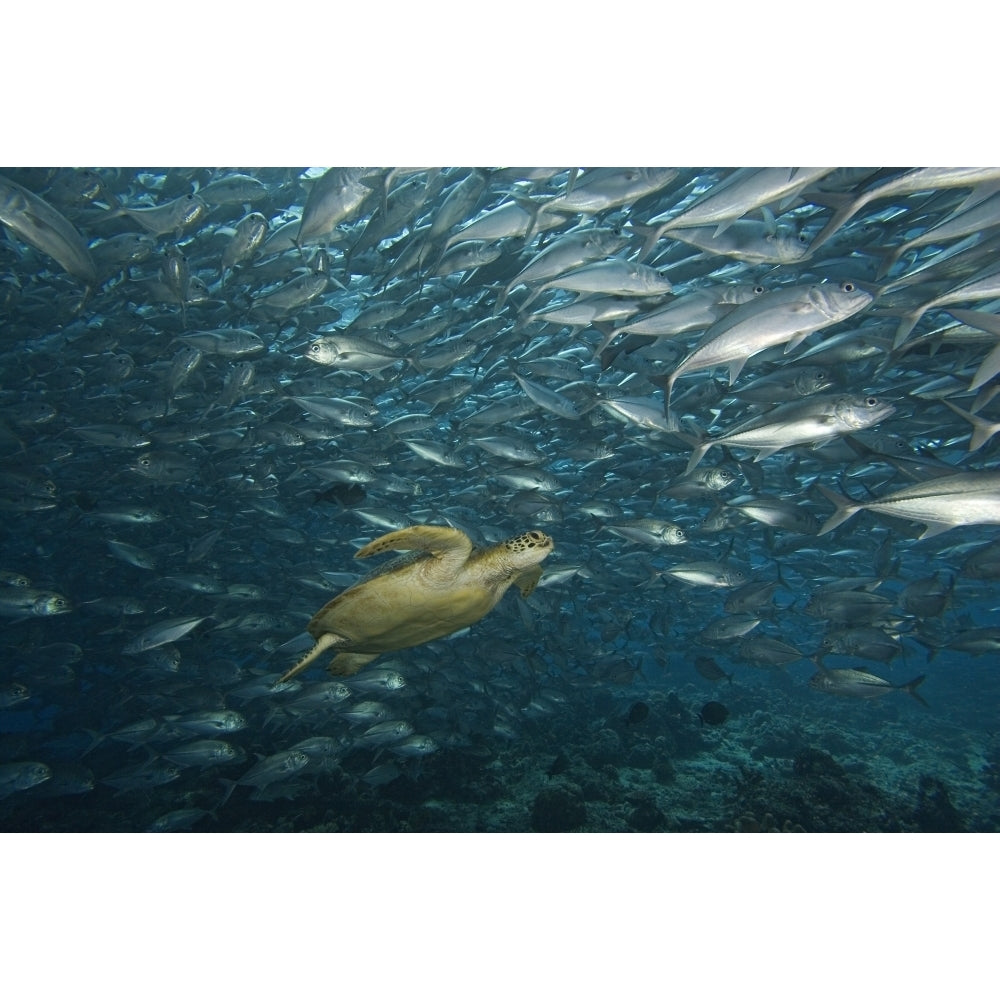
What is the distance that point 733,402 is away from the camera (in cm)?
827

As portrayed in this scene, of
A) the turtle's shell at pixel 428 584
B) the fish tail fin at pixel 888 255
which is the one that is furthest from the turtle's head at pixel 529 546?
the fish tail fin at pixel 888 255

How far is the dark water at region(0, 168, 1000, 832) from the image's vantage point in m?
4.57

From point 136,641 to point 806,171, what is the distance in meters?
8.72

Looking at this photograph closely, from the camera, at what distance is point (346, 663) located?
19.0ft

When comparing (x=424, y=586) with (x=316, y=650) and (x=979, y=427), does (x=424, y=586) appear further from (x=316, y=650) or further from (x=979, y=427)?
(x=979, y=427)

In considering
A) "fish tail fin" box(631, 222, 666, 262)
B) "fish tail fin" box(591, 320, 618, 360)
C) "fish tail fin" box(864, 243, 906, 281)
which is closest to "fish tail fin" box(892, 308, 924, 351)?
"fish tail fin" box(864, 243, 906, 281)

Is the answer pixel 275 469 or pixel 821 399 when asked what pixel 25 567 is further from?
pixel 821 399

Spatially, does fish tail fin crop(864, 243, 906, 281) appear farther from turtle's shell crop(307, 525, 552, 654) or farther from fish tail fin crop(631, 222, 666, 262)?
turtle's shell crop(307, 525, 552, 654)

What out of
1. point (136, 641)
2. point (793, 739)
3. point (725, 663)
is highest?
point (136, 641)

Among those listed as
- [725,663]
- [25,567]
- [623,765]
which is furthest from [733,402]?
[725,663]

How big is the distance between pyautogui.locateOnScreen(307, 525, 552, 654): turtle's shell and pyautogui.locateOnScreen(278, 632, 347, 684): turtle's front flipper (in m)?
0.13

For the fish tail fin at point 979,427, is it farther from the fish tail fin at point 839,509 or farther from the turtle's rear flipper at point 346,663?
the turtle's rear flipper at point 346,663

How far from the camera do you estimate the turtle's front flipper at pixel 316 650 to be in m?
4.81

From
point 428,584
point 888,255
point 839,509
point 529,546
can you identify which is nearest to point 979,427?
point 839,509
